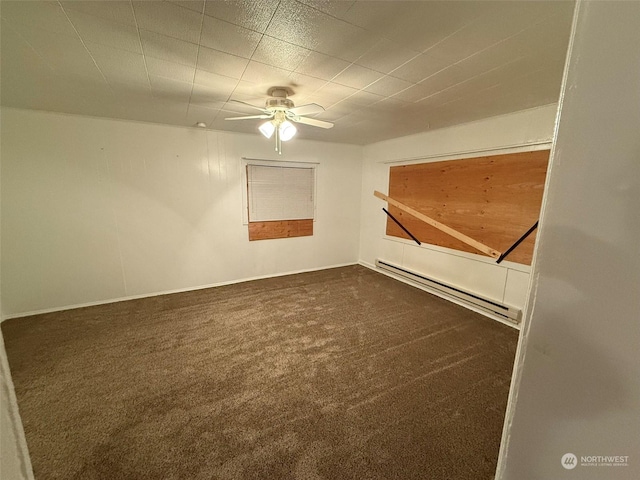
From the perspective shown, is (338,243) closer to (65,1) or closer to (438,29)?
(438,29)

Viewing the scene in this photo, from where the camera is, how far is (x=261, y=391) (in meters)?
1.82

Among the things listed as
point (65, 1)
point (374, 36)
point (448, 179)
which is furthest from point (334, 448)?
point (448, 179)

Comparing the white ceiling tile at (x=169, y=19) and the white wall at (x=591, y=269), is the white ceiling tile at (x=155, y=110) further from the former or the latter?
the white wall at (x=591, y=269)

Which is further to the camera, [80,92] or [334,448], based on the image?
[80,92]

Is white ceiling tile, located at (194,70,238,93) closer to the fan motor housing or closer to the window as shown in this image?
the fan motor housing

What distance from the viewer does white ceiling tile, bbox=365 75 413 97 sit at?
6.24ft

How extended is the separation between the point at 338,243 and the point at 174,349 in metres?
3.12

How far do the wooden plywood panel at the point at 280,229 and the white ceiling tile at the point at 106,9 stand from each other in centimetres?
277

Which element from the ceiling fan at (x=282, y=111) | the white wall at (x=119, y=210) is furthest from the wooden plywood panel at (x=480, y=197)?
the ceiling fan at (x=282, y=111)

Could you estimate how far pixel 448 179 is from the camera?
10.8 feet

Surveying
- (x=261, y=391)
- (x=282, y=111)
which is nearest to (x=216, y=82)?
(x=282, y=111)

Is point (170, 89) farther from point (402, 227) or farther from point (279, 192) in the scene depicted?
point (402, 227)

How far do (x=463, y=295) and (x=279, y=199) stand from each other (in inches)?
116

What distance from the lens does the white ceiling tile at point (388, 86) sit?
190 centimetres
